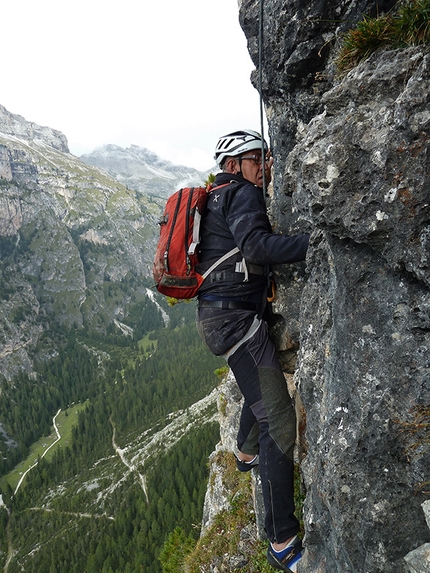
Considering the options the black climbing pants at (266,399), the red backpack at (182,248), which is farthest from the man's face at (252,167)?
the black climbing pants at (266,399)

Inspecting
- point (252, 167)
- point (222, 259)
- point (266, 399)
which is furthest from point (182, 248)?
point (266, 399)

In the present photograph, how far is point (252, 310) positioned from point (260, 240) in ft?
5.25

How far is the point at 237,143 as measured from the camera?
7.12 meters

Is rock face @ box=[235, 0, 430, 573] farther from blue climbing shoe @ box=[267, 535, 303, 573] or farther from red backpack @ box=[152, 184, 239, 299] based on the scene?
red backpack @ box=[152, 184, 239, 299]

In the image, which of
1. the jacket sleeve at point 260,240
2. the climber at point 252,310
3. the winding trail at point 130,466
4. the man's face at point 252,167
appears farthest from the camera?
the winding trail at point 130,466

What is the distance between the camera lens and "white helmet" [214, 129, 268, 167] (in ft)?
23.3

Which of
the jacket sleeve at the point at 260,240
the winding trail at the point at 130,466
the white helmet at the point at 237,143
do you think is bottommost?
the winding trail at the point at 130,466

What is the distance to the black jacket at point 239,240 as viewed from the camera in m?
6.05

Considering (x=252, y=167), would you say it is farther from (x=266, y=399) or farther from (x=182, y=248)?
(x=266, y=399)

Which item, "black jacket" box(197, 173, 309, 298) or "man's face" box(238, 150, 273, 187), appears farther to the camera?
"man's face" box(238, 150, 273, 187)

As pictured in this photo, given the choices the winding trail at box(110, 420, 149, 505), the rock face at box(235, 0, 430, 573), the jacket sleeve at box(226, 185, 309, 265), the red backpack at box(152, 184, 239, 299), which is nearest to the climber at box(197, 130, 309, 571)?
the jacket sleeve at box(226, 185, 309, 265)

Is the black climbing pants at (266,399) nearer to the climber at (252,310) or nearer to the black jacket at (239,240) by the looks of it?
the climber at (252,310)

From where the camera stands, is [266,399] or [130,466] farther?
[130,466]

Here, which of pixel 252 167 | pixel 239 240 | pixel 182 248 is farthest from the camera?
pixel 252 167
